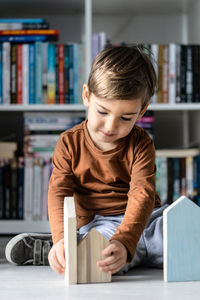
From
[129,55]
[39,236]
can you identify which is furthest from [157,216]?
[129,55]

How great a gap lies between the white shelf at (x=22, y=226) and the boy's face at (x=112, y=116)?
0.86m

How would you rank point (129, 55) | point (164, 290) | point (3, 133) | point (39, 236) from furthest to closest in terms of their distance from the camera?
point (3, 133)
point (39, 236)
point (129, 55)
point (164, 290)

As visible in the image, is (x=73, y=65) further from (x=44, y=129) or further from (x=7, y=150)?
(x=7, y=150)

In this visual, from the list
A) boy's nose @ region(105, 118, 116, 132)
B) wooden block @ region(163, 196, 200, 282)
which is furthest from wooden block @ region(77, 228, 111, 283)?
boy's nose @ region(105, 118, 116, 132)

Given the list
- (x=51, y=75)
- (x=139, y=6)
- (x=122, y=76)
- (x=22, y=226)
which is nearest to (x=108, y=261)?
(x=122, y=76)

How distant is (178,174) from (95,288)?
109 cm

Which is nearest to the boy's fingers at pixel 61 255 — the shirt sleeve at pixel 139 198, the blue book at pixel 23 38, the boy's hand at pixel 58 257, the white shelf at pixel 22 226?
the boy's hand at pixel 58 257

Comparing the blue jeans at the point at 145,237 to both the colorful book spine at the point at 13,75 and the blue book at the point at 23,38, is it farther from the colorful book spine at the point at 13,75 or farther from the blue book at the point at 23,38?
the blue book at the point at 23,38

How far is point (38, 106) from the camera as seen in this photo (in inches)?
73.3

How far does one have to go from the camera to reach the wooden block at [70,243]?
893 millimetres

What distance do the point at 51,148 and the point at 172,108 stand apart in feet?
1.59

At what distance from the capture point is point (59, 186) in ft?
3.80

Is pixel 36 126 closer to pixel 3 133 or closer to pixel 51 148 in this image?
pixel 51 148

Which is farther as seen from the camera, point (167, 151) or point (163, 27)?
point (163, 27)
